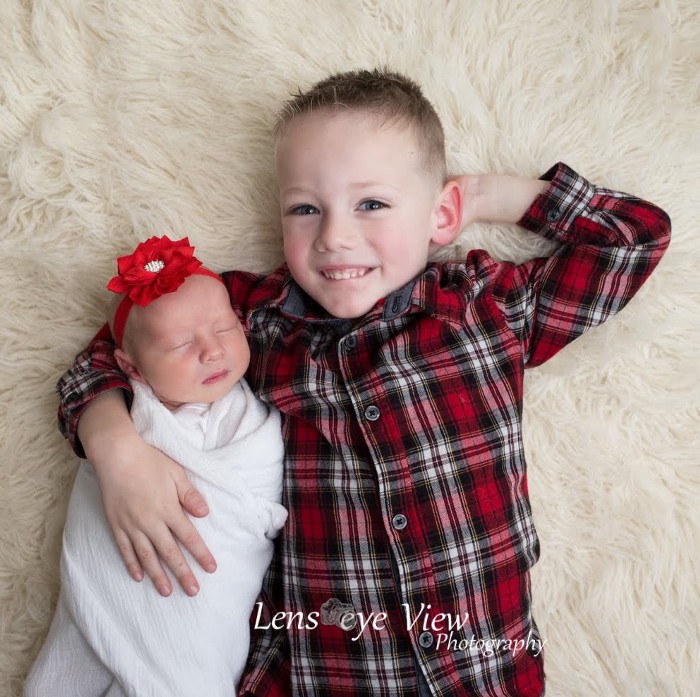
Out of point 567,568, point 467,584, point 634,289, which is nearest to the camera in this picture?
point 467,584

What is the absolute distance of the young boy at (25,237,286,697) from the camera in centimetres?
143

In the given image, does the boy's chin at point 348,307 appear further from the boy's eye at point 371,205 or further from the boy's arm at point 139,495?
the boy's arm at point 139,495

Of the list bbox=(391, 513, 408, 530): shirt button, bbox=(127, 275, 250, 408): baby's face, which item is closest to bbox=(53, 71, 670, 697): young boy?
bbox=(391, 513, 408, 530): shirt button

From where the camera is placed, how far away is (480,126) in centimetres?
169

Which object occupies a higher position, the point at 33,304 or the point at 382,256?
the point at 382,256

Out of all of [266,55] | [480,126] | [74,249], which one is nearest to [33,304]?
[74,249]

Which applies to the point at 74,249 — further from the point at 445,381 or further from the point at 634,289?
the point at 634,289

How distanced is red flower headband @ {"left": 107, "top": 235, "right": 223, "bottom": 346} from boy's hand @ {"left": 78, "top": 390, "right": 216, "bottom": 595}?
1.00 feet

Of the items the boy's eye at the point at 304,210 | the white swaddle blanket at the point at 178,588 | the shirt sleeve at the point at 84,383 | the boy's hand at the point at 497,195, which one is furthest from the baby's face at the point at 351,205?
the shirt sleeve at the point at 84,383

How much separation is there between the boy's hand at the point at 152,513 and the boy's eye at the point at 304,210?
24.2 inches

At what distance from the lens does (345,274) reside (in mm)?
1534

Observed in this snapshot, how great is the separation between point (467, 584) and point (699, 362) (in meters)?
0.78

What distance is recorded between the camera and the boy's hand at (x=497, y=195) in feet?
5.38

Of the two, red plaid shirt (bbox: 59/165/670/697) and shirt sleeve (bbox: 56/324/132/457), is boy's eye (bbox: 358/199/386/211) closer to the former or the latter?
red plaid shirt (bbox: 59/165/670/697)
